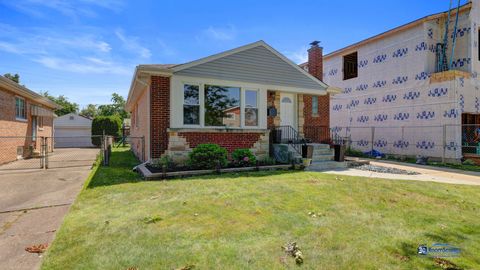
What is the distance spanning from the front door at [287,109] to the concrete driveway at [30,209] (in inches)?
339

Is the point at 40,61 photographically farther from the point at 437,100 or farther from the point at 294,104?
the point at 437,100

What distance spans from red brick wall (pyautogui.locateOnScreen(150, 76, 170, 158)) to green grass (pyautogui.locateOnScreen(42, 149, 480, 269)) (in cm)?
284

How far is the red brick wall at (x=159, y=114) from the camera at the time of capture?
9.47 meters

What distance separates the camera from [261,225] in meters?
4.05

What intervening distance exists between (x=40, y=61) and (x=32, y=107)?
294 cm

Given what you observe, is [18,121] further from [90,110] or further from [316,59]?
[90,110]

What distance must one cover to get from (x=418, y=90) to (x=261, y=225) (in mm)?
14575

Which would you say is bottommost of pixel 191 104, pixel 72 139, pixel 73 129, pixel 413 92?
pixel 72 139

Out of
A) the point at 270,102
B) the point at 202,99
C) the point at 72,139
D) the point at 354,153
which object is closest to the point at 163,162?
the point at 202,99

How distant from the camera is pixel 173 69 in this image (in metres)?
9.55

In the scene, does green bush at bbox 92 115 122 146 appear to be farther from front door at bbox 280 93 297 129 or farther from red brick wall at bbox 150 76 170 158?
front door at bbox 280 93 297 129

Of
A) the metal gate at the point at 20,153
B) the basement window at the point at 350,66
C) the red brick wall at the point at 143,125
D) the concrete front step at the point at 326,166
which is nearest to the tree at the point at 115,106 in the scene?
the metal gate at the point at 20,153

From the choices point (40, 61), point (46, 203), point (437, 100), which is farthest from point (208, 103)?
point (40, 61)

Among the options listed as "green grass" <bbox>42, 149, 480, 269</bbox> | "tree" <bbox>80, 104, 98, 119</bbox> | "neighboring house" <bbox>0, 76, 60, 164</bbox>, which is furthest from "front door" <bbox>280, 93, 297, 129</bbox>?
"tree" <bbox>80, 104, 98, 119</bbox>
